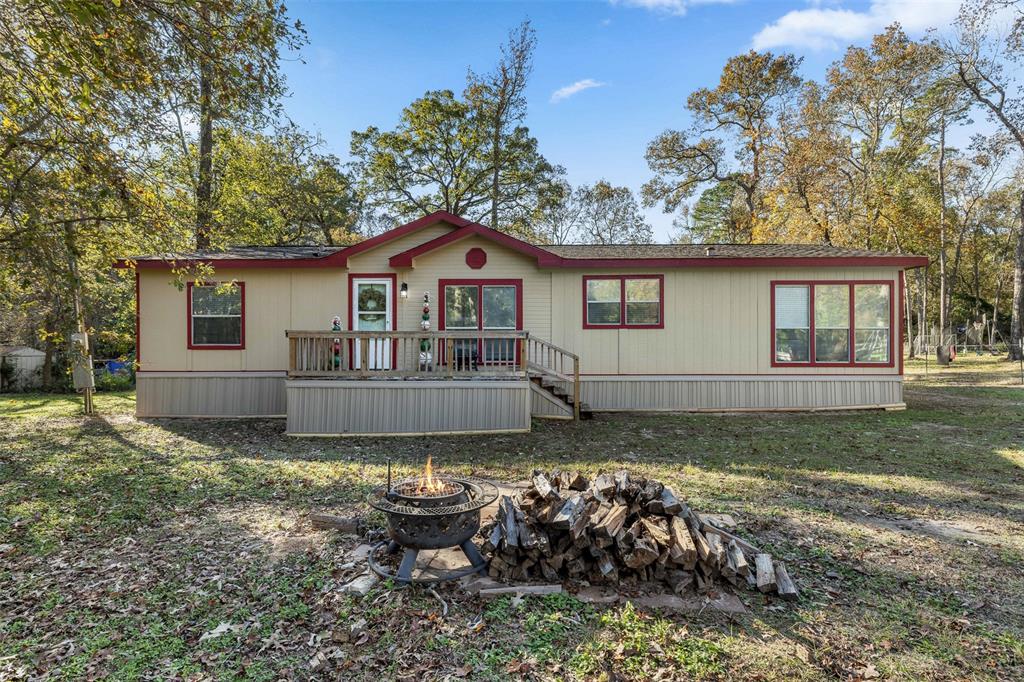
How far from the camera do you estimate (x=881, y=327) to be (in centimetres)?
1035

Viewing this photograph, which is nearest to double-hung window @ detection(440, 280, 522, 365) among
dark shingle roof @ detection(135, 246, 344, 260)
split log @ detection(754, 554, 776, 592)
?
dark shingle roof @ detection(135, 246, 344, 260)


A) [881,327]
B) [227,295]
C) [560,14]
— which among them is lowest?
[881,327]

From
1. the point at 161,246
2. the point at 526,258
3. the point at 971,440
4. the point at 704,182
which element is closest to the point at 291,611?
the point at 161,246

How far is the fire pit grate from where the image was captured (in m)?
3.27

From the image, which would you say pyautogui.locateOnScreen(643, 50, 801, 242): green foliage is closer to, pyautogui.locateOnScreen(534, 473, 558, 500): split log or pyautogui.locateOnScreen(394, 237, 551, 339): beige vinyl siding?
pyautogui.locateOnScreen(394, 237, 551, 339): beige vinyl siding

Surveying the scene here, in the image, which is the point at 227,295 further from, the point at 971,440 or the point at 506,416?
the point at 971,440

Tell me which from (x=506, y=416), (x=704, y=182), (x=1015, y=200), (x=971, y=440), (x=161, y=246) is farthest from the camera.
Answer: (x=1015, y=200)

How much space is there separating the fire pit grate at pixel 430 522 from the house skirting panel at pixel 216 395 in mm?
7746

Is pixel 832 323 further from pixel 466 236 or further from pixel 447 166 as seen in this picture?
pixel 447 166

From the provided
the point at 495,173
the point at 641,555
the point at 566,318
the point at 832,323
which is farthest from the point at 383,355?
the point at 495,173

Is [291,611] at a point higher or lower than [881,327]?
lower

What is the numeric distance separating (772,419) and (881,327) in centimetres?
329

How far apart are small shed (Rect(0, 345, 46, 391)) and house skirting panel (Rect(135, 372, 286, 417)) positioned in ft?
30.2

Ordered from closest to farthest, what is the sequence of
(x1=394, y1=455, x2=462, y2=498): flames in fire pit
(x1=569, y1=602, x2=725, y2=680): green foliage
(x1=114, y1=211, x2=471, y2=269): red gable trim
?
(x1=569, y1=602, x2=725, y2=680): green foliage → (x1=394, y1=455, x2=462, y2=498): flames in fire pit → (x1=114, y1=211, x2=471, y2=269): red gable trim
